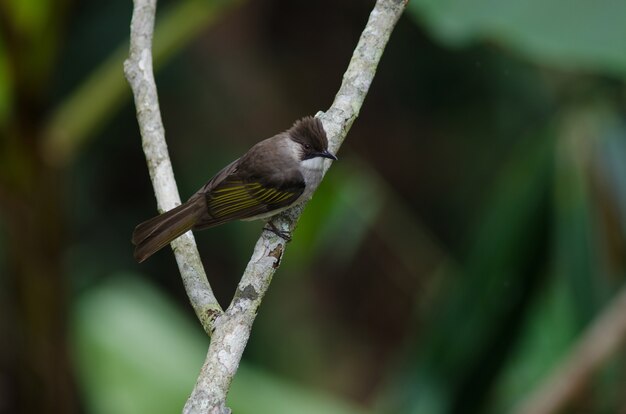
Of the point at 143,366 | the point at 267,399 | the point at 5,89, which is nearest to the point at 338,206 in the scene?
the point at 267,399

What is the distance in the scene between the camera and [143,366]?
563cm

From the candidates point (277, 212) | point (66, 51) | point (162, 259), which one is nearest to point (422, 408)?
point (277, 212)

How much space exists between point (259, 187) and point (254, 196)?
4 cm

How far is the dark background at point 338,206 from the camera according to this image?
4.46m

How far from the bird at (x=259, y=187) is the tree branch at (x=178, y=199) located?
0.18ft

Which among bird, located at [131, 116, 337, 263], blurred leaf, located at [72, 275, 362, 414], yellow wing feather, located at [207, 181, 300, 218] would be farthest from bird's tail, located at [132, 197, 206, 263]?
blurred leaf, located at [72, 275, 362, 414]

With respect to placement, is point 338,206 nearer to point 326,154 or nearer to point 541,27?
point 541,27

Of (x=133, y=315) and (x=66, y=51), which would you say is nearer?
(x=133, y=315)

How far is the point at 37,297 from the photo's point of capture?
446 centimetres

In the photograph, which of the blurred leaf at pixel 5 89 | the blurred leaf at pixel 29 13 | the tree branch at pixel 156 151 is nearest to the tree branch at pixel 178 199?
the tree branch at pixel 156 151

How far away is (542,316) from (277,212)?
2509 millimetres

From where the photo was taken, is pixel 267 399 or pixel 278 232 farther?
pixel 267 399

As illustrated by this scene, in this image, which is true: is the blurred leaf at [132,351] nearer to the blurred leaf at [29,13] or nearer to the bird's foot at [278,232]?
the blurred leaf at [29,13]

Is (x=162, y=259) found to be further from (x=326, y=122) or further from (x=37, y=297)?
(x=326, y=122)
